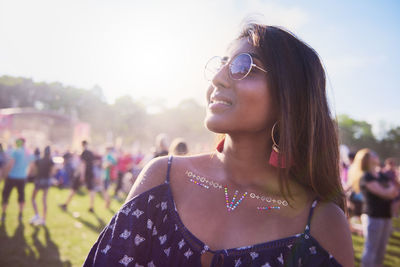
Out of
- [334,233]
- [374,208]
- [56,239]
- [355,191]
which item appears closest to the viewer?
[334,233]

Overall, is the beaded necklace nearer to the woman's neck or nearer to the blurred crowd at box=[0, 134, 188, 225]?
the woman's neck

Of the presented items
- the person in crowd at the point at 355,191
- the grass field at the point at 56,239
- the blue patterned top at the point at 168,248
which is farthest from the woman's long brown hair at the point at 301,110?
the grass field at the point at 56,239

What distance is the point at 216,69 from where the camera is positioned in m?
1.72

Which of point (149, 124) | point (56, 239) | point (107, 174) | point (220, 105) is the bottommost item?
point (149, 124)

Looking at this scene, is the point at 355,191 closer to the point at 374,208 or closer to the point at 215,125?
the point at 374,208

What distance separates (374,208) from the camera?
15.7 ft

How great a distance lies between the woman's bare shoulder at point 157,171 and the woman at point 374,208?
453 centimetres

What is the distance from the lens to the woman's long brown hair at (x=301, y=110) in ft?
4.94

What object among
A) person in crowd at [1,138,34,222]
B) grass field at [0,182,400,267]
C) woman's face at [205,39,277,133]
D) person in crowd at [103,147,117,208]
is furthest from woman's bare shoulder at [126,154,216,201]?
person in crowd at [103,147,117,208]

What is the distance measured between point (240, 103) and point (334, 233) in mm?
831

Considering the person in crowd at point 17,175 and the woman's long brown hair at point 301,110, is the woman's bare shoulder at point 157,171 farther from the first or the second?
the person in crowd at point 17,175

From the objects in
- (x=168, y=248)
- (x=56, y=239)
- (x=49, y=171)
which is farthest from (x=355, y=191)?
(x=49, y=171)

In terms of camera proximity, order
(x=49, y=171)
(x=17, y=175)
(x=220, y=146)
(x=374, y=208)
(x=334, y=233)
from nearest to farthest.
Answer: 1. (x=334, y=233)
2. (x=220, y=146)
3. (x=374, y=208)
4. (x=17, y=175)
5. (x=49, y=171)

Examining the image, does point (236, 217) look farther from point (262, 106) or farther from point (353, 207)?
point (353, 207)
